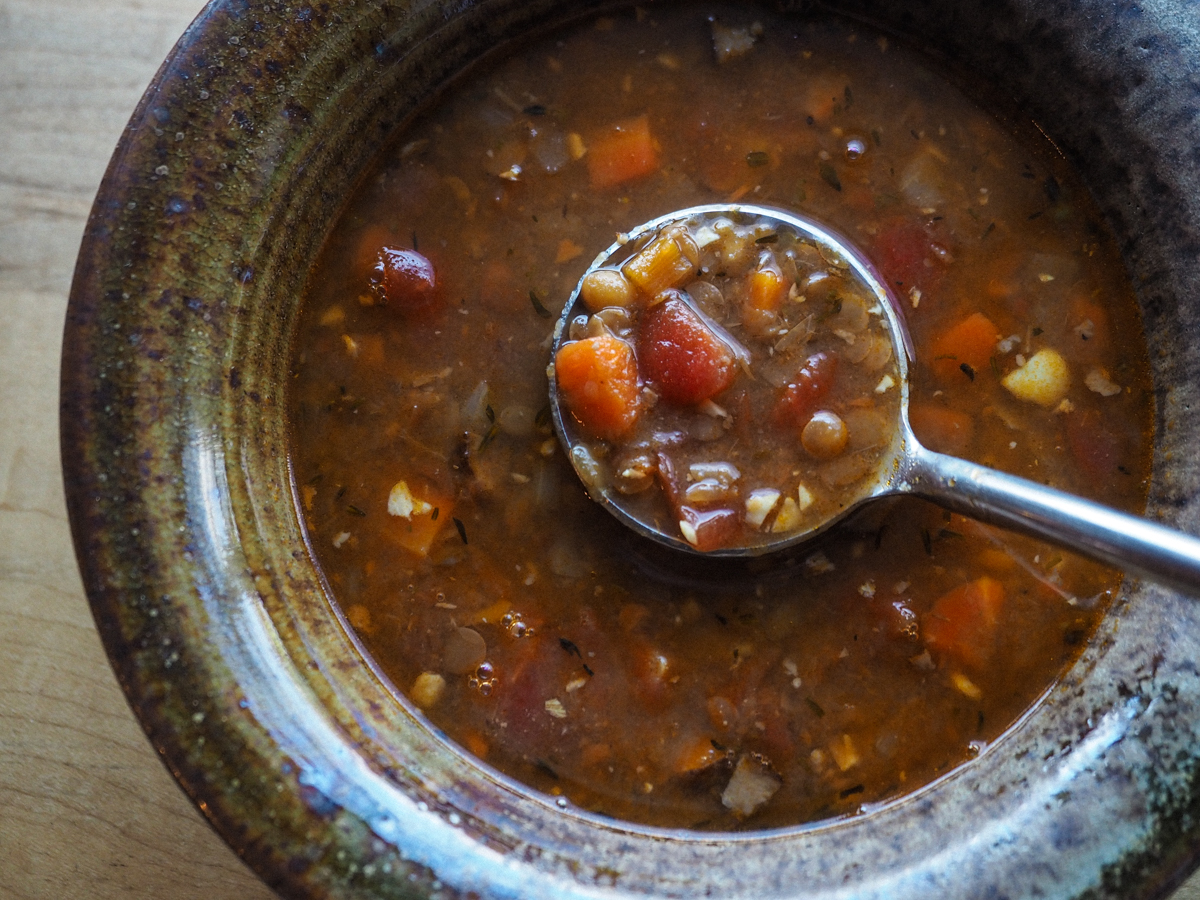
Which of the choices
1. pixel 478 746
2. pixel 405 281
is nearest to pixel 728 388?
pixel 405 281

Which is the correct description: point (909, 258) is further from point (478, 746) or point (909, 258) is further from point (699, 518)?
point (478, 746)

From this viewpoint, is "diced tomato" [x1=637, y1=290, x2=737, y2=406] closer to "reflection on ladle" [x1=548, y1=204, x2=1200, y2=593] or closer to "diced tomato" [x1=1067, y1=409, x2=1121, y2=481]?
"reflection on ladle" [x1=548, y1=204, x2=1200, y2=593]

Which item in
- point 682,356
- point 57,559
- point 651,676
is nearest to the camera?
point 682,356

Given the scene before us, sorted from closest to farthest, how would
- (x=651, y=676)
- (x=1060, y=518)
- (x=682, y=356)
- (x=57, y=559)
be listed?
(x=1060, y=518) → (x=682, y=356) → (x=651, y=676) → (x=57, y=559)

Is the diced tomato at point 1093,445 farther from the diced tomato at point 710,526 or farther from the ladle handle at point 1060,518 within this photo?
the diced tomato at point 710,526

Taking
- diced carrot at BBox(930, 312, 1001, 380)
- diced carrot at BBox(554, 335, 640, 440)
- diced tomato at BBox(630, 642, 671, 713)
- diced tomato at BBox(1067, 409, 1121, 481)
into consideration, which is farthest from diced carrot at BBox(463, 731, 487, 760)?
diced tomato at BBox(1067, 409, 1121, 481)

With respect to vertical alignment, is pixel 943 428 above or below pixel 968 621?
above

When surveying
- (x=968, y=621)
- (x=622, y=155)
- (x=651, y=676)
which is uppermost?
(x=622, y=155)
